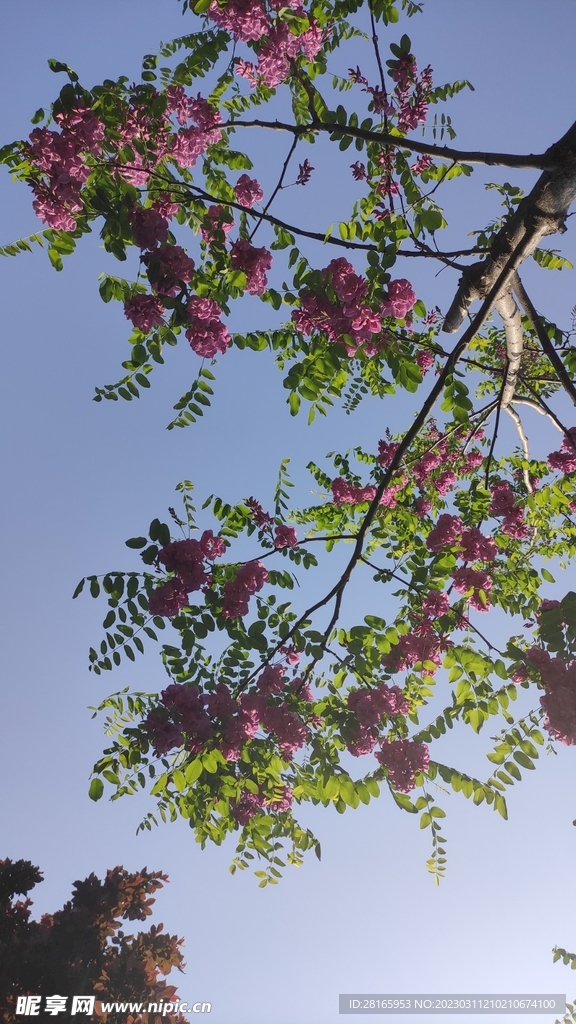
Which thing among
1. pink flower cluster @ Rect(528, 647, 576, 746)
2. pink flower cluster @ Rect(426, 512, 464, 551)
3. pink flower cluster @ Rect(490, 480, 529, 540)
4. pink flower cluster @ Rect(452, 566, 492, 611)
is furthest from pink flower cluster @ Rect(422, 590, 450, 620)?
pink flower cluster @ Rect(490, 480, 529, 540)

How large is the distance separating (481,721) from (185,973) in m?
8.60

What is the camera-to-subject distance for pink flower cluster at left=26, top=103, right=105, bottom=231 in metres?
2.94

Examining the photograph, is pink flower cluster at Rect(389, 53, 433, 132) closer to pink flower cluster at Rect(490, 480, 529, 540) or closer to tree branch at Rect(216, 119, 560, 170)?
tree branch at Rect(216, 119, 560, 170)

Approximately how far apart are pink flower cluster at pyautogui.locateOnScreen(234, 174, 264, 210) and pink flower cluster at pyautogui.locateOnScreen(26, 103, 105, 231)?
955 mm

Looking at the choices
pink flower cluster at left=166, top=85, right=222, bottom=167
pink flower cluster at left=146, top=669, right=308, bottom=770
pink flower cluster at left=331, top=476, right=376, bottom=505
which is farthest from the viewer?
pink flower cluster at left=331, top=476, right=376, bottom=505

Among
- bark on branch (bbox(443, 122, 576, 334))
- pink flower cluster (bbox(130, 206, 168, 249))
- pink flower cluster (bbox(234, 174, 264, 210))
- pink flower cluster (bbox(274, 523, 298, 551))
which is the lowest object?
pink flower cluster (bbox(274, 523, 298, 551))

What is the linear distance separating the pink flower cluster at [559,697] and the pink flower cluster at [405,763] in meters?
0.66

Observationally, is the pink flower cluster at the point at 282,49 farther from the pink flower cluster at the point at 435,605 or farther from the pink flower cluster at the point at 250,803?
the pink flower cluster at the point at 250,803

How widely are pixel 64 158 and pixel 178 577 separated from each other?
2.26 metres

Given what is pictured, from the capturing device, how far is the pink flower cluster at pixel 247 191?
367 centimetres

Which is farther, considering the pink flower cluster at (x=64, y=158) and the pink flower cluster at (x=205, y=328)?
the pink flower cluster at (x=205, y=328)

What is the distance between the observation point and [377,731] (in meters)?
3.16

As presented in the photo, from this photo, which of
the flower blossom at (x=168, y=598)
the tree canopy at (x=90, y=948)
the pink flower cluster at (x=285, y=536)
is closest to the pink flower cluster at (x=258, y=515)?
the pink flower cluster at (x=285, y=536)

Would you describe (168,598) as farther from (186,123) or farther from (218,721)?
(186,123)
